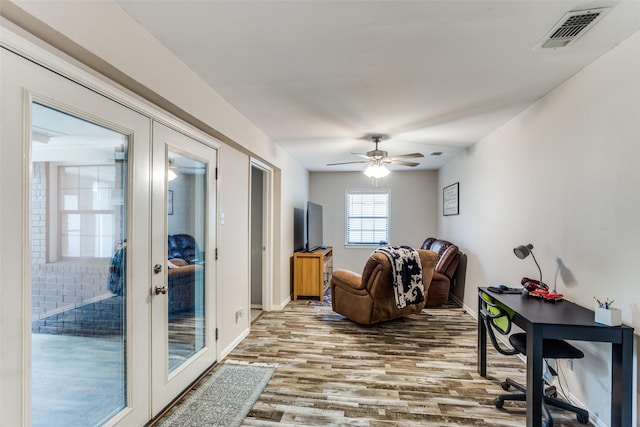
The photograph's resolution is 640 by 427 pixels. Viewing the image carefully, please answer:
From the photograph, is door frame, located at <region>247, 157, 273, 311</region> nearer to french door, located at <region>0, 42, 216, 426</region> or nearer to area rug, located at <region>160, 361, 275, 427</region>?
area rug, located at <region>160, 361, 275, 427</region>

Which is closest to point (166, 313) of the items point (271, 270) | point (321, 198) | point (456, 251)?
point (271, 270)

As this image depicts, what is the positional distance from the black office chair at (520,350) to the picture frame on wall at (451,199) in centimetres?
275

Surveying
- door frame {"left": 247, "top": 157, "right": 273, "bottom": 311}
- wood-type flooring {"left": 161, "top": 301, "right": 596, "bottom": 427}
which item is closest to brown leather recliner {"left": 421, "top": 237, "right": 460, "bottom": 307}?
wood-type flooring {"left": 161, "top": 301, "right": 596, "bottom": 427}

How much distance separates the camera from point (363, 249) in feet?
21.6

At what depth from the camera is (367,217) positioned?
21.8 ft

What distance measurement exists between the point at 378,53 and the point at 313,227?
3.79 metres

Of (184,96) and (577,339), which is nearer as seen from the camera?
(577,339)

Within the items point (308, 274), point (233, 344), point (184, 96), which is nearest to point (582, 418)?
point (233, 344)

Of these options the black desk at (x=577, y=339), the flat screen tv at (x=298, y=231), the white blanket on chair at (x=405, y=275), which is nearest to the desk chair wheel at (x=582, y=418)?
A: the black desk at (x=577, y=339)

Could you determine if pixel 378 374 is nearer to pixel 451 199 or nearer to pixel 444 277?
pixel 444 277

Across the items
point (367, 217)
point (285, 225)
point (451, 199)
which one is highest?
point (451, 199)

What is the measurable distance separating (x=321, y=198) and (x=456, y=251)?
3.08 m

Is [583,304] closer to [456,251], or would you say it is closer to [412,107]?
[412,107]

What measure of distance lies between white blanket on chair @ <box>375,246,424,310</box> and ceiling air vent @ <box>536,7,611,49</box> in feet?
7.60
